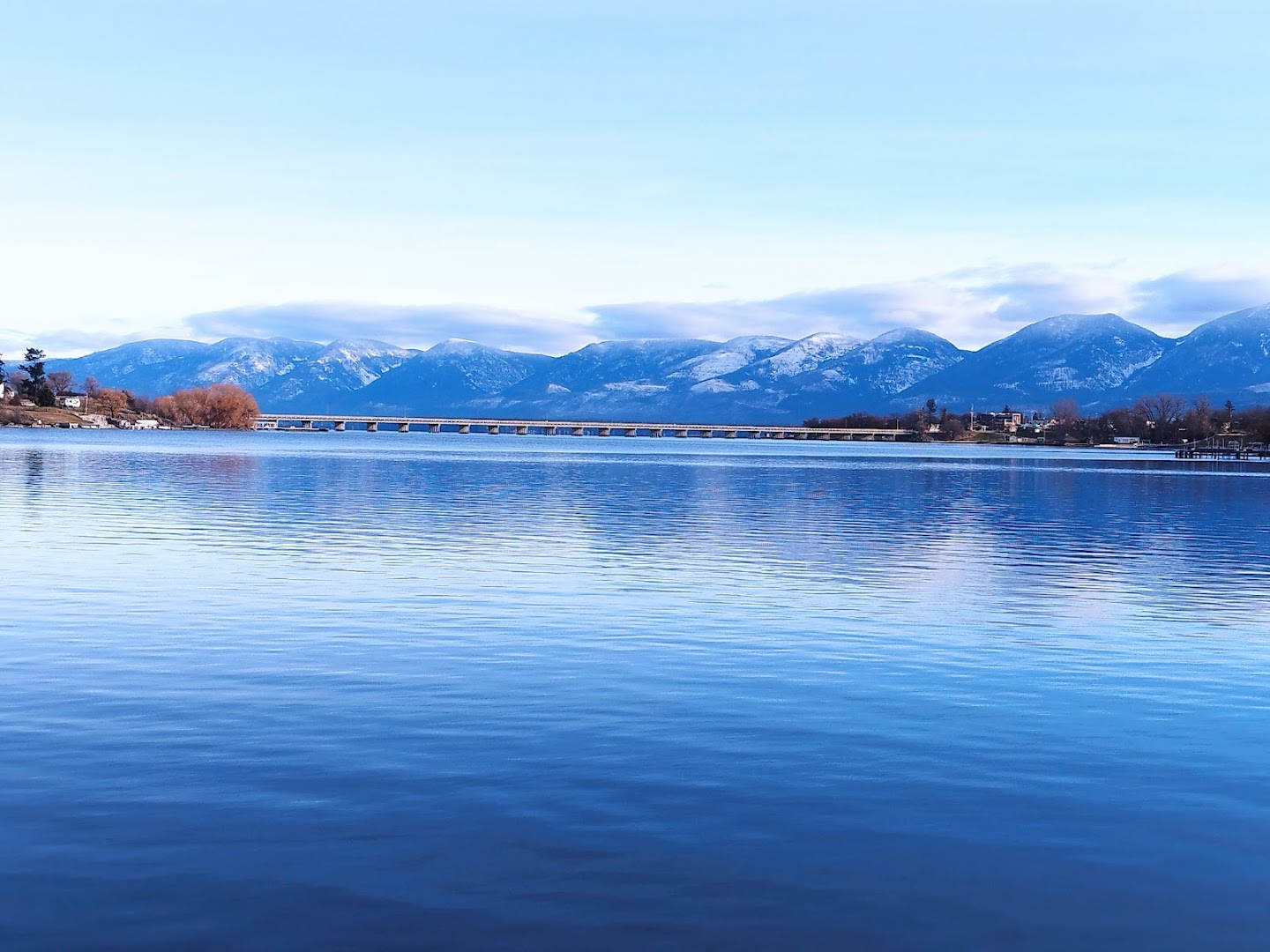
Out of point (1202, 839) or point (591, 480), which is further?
point (591, 480)

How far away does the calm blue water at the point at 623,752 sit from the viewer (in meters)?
11.8

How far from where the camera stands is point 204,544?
43.4 meters

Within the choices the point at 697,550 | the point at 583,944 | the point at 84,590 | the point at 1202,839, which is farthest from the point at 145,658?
the point at 697,550

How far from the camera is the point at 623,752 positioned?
1714 cm

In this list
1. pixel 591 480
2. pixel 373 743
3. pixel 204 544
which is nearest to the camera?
pixel 373 743

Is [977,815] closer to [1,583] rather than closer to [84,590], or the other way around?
[84,590]

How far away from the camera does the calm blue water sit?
11.8m

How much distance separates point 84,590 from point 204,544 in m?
11.6

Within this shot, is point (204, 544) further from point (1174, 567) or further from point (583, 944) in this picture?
point (583, 944)

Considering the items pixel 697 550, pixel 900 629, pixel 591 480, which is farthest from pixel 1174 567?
pixel 591 480

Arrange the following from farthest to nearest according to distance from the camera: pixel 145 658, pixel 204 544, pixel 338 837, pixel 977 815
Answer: pixel 204 544
pixel 145 658
pixel 977 815
pixel 338 837

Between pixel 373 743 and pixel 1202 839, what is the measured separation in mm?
9902

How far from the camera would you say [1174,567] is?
43719 mm

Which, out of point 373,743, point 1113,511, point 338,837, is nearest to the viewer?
point 338,837
